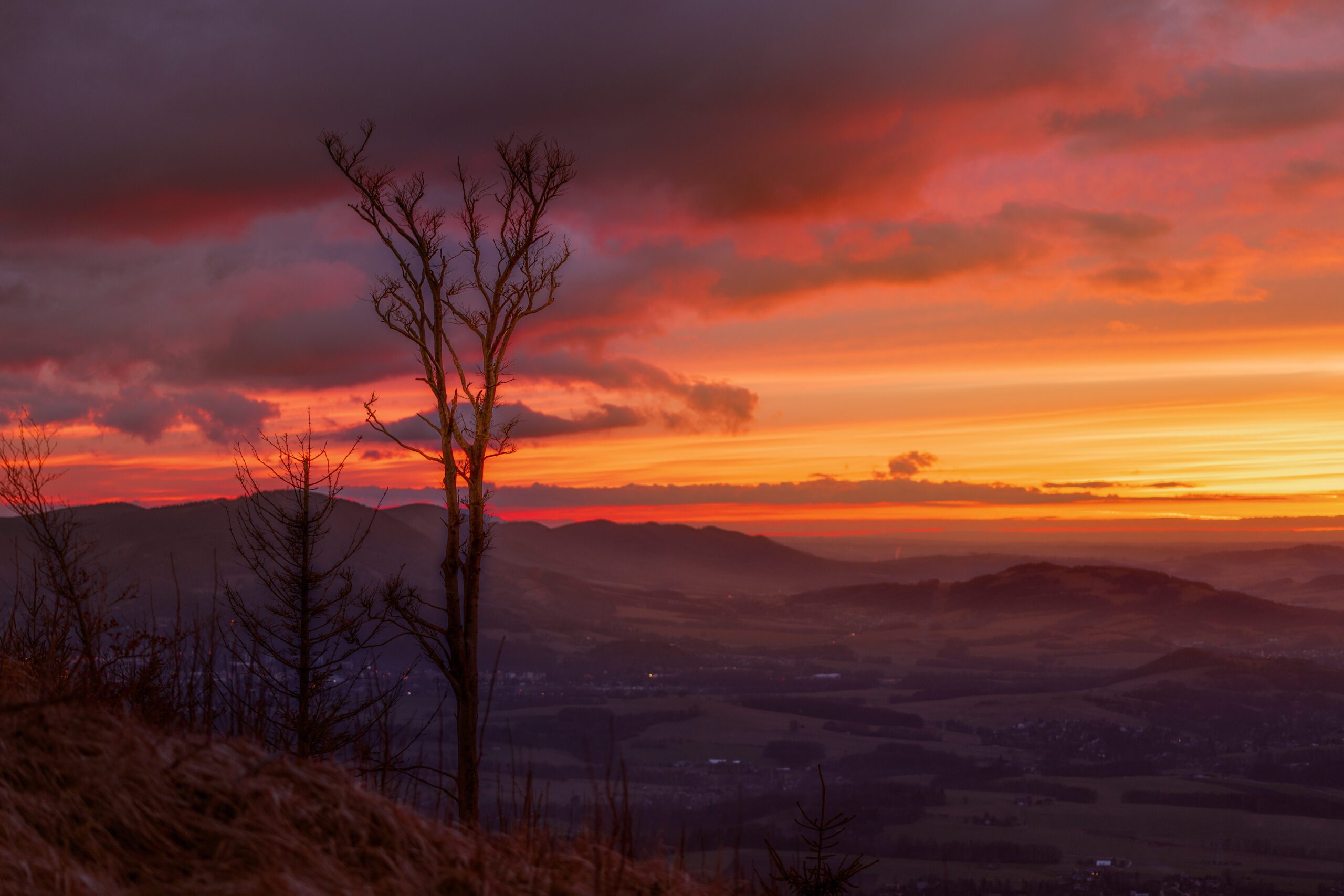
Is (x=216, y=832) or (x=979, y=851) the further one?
(x=979, y=851)

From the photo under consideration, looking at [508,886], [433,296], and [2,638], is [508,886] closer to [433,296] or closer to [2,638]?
[2,638]

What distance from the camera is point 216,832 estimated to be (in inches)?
222

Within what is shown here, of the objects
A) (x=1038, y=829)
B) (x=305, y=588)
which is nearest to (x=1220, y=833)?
(x=1038, y=829)

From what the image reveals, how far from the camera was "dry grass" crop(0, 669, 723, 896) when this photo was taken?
205 inches

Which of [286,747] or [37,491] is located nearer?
[286,747]

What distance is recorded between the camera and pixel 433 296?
66.0ft

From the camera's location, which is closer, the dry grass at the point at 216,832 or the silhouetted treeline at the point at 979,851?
the dry grass at the point at 216,832

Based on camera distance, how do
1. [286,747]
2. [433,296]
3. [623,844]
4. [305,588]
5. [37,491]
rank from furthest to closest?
[305,588] → [37,491] → [433,296] → [286,747] → [623,844]

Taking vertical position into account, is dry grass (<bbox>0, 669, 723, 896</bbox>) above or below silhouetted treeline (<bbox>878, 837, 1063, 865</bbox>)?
above

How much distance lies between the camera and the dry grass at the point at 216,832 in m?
5.22

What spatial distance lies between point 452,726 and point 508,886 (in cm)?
16520

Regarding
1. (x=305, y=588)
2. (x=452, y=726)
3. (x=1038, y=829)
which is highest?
(x=305, y=588)

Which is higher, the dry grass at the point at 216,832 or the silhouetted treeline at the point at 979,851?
the dry grass at the point at 216,832

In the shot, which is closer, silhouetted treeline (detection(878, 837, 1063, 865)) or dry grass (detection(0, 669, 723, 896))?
dry grass (detection(0, 669, 723, 896))
